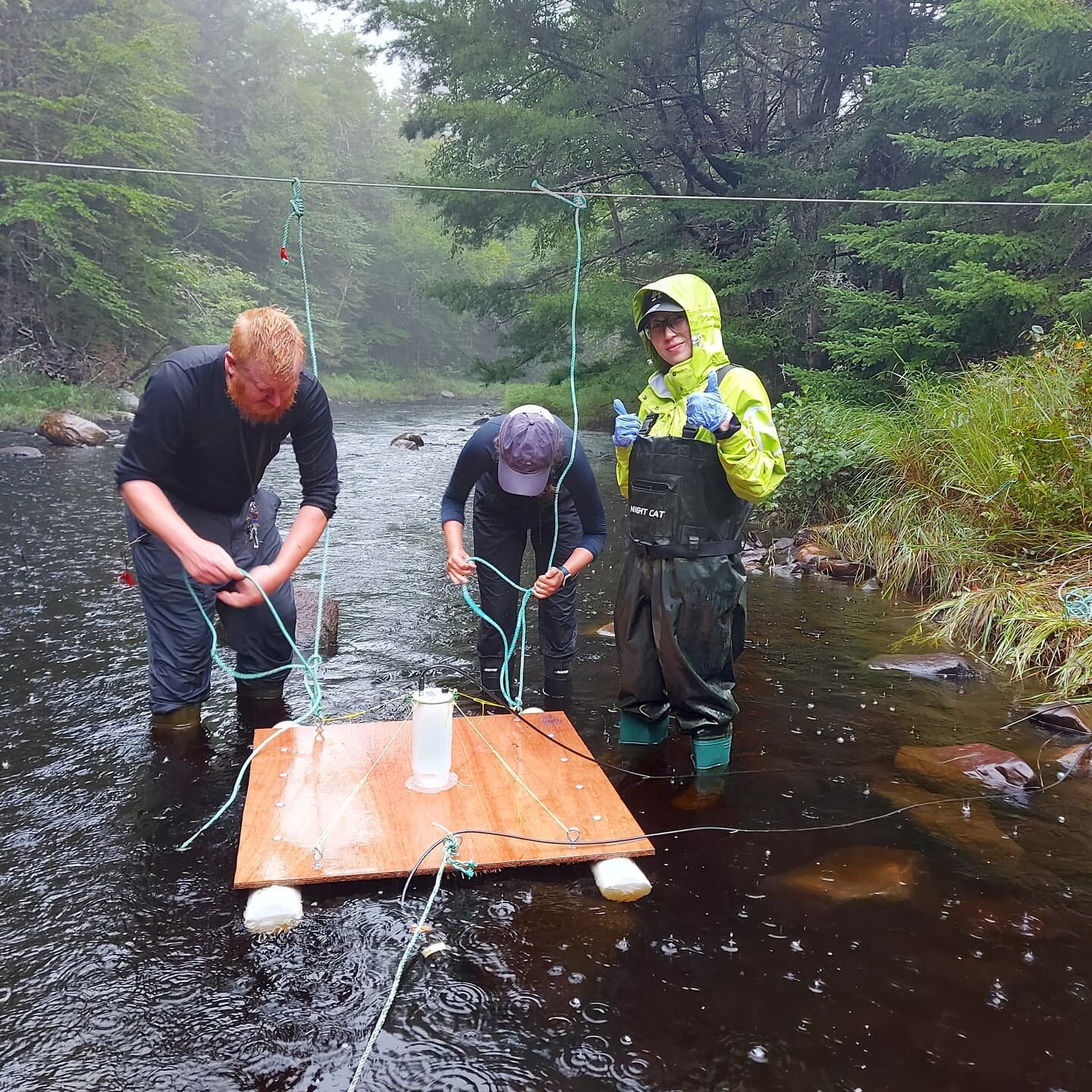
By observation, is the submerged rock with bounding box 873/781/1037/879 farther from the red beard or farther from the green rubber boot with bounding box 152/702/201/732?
the green rubber boot with bounding box 152/702/201/732

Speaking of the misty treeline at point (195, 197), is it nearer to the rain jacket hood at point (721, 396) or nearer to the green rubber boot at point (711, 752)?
the rain jacket hood at point (721, 396)

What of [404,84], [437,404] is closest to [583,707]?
[437,404]

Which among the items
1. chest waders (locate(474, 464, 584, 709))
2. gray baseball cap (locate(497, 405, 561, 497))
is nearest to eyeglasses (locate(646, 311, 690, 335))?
gray baseball cap (locate(497, 405, 561, 497))

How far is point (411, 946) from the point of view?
2.47 m

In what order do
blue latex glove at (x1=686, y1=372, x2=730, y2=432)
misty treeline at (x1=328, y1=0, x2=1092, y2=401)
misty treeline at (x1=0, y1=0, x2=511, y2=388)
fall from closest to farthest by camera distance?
blue latex glove at (x1=686, y1=372, x2=730, y2=432) < misty treeline at (x1=328, y1=0, x2=1092, y2=401) < misty treeline at (x1=0, y1=0, x2=511, y2=388)

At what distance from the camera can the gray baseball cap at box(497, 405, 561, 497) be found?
373cm

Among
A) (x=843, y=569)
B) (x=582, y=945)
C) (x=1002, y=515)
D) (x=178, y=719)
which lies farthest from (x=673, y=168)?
(x=582, y=945)

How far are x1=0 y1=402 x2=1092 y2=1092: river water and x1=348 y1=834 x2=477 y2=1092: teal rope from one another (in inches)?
1.2

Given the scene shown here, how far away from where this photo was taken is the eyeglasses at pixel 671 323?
3.33m

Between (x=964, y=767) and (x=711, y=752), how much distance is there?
123 centimetres

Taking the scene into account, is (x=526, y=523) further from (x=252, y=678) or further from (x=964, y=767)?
(x=964, y=767)

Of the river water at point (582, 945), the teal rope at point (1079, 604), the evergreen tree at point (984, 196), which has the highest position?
the evergreen tree at point (984, 196)

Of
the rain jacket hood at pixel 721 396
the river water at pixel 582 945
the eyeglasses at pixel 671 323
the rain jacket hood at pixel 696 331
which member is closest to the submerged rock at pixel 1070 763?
the river water at pixel 582 945

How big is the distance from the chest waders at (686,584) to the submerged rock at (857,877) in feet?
2.28
